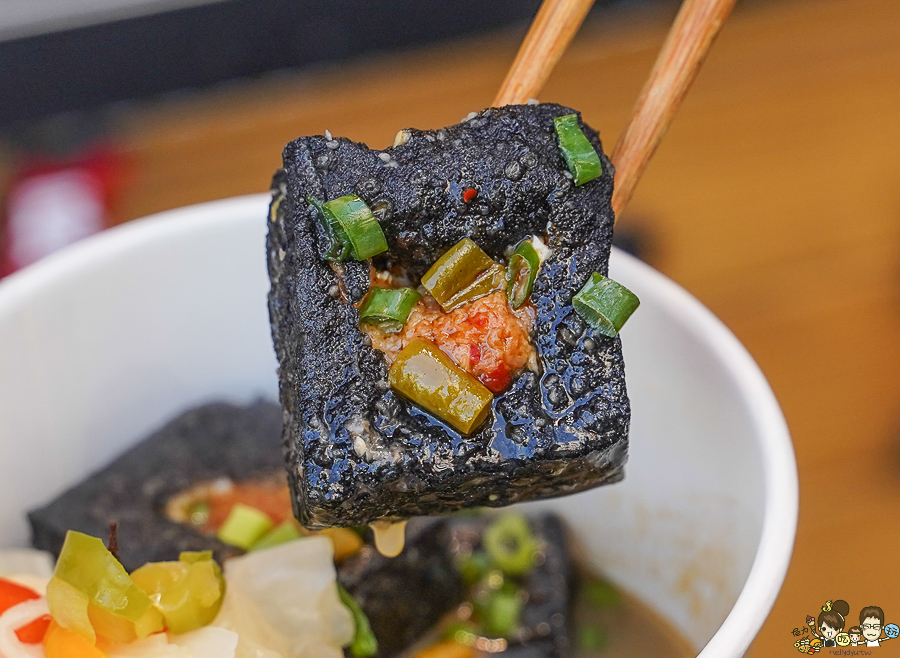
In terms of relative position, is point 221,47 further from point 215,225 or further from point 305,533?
point 305,533

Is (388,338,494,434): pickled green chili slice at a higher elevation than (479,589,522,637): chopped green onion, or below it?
A: higher

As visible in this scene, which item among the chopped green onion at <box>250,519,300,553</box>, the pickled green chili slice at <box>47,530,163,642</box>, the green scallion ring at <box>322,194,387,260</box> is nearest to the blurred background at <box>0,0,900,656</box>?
the chopped green onion at <box>250,519,300,553</box>

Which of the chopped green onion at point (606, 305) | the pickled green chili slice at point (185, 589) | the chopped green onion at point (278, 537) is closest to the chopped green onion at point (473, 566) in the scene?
the chopped green onion at point (278, 537)

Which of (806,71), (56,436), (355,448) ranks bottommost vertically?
(56,436)

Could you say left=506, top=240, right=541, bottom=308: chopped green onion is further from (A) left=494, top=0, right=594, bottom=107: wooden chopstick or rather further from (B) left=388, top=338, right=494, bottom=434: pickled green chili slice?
(A) left=494, top=0, right=594, bottom=107: wooden chopstick

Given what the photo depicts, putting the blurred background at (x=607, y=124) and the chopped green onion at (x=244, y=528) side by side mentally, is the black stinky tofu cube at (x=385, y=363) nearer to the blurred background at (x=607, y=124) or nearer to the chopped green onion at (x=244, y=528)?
the chopped green onion at (x=244, y=528)

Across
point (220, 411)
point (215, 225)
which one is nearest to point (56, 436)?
point (220, 411)

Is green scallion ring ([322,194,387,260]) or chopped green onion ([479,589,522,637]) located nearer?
green scallion ring ([322,194,387,260])
